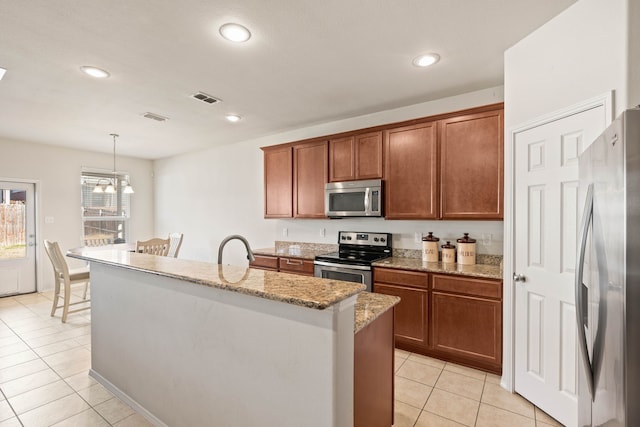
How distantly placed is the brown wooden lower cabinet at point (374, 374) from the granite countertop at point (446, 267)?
46.3 inches

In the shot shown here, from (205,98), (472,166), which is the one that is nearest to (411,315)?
(472,166)

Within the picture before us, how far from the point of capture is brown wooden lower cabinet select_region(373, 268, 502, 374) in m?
2.46

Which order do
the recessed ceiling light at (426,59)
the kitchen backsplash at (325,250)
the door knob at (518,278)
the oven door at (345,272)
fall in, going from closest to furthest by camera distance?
the door knob at (518,278)
the recessed ceiling light at (426,59)
the kitchen backsplash at (325,250)
the oven door at (345,272)

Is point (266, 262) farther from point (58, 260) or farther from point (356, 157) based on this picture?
point (58, 260)

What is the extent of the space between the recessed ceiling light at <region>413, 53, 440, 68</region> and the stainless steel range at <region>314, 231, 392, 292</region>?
1815mm

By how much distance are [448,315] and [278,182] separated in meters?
2.65

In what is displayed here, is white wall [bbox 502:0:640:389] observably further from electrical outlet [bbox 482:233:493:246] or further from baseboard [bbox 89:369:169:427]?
baseboard [bbox 89:369:169:427]

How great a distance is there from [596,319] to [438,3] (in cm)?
179

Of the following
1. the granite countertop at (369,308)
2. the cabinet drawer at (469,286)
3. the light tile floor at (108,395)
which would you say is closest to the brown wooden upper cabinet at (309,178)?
the cabinet drawer at (469,286)

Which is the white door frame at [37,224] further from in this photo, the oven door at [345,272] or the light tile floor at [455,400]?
the light tile floor at [455,400]

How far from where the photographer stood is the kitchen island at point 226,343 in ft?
3.75

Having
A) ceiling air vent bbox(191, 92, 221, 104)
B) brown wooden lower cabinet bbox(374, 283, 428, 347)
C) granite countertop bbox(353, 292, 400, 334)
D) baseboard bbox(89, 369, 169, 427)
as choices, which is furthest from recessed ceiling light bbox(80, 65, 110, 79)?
A: brown wooden lower cabinet bbox(374, 283, 428, 347)

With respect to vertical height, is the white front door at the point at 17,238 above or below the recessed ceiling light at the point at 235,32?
below

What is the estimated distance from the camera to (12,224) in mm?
4871
